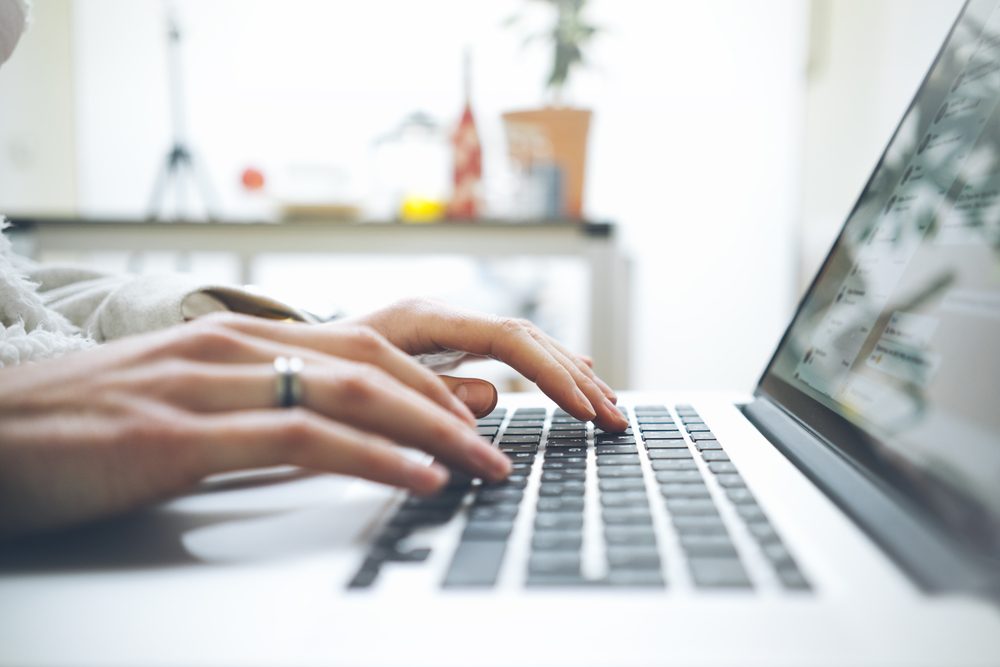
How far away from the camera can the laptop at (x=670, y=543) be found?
0.68ft

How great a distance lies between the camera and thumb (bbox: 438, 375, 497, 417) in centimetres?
48

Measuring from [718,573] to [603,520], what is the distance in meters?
0.06

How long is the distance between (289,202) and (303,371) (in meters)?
1.15

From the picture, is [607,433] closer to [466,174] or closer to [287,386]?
[287,386]

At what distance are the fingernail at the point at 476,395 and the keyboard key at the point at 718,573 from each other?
256mm

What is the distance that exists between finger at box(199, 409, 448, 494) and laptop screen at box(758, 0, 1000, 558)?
0.71 ft

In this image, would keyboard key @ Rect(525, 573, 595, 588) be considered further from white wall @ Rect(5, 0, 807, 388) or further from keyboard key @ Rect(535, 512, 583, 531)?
white wall @ Rect(5, 0, 807, 388)

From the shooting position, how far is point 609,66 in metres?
2.22

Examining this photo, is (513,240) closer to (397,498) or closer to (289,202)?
(289,202)

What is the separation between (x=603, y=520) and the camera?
285mm

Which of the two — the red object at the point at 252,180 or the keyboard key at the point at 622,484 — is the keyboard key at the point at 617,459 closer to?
the keyboard key at the point at 622,484

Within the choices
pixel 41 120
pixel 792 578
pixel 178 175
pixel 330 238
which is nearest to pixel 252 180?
pixel 178 175

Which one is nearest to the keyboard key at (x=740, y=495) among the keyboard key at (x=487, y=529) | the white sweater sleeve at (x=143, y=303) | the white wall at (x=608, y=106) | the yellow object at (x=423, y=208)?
the keyboard key at (x=487, y=529)

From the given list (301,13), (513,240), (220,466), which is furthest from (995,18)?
(301,13)
